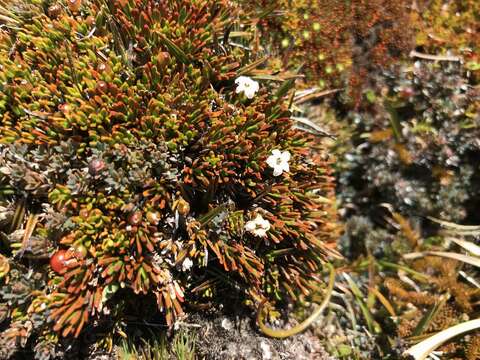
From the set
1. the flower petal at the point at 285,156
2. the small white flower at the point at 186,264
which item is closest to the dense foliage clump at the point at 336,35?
the flower petal at the point at 285,156

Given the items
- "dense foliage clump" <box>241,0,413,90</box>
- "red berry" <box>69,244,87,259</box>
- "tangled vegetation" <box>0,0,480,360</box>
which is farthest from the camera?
"dense foliage clump" <box>241,0,413,90</box>

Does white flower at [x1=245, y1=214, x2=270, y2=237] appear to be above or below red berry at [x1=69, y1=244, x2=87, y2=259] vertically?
below

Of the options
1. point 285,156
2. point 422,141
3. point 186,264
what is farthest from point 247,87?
point 422,141

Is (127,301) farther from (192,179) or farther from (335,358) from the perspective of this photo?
(335,358)

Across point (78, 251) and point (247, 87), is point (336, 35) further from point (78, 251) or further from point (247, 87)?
point (78, 251)

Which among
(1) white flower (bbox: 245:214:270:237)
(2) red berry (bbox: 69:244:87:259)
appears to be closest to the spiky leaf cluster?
(1) white flower (bbox: 245:214:270:237)

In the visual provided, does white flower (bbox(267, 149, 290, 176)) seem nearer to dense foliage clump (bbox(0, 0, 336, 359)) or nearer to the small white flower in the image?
dense foliage clump (bbox(0, 0, 336, 359))

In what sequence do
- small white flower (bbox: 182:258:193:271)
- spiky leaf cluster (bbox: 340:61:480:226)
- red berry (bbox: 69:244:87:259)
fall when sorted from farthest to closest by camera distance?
1. spiky leaf cluster (bbox: 340:61:480:226)
2. small white flower (bbox: 182:258:193:271)
3. red berry (bbox: 69:244:87:259)

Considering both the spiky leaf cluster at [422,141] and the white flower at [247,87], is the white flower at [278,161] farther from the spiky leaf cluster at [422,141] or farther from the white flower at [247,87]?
the spiky leaf cluster at [422,141]
